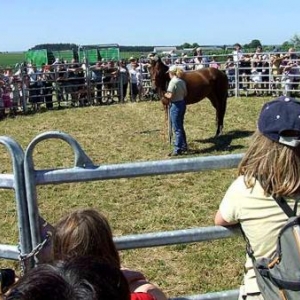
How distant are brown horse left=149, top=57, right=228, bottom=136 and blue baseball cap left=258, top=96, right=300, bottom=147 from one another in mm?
9324

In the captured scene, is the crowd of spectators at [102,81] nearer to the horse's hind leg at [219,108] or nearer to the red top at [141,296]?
the horse's hind leg at [219,108]

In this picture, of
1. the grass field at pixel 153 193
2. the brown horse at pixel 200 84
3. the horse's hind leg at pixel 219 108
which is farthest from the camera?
the horse's hind leg at pixel 219 108

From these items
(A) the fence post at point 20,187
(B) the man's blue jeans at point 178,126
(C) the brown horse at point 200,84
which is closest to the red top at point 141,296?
(A) the fence post at point 20,187

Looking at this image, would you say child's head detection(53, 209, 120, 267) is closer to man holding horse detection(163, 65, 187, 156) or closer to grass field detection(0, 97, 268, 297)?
grass field detection(0, 97, 268, 297)

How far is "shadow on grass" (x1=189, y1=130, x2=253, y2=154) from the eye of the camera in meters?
10.5

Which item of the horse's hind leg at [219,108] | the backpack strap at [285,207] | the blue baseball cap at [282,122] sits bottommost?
the horse's hind leg at [219,108]

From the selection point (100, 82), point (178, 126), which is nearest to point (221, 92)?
point (178, 126)

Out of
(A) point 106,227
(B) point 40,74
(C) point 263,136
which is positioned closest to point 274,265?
(C) point 263,136

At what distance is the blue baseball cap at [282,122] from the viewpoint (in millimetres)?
2165

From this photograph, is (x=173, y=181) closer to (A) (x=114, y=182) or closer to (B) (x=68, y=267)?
(A) (x=114, y=182)

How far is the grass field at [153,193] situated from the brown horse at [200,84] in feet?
2.10

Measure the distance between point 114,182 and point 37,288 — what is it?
719 cm

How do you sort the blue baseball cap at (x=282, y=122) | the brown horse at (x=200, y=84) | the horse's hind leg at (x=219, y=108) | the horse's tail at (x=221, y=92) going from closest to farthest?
the blue baseball cap at (x=282, y=122)
the brown horse at (x=200, y=84)
the horse's hind leg at (x=219, y=108)
the horse's tail at (x=221, y=92)

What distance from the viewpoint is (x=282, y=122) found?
7.17 feet
